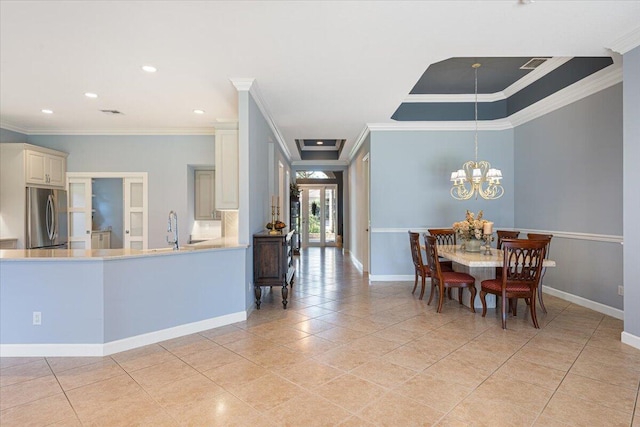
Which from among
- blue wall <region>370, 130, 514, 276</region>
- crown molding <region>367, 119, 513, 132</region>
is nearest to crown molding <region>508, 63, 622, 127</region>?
crown molding <region>367, 119, 513, 132</region>

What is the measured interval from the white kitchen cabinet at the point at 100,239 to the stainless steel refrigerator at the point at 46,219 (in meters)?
0.52

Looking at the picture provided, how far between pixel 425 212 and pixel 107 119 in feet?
18.2

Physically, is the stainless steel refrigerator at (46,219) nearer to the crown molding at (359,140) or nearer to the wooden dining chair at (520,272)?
the crown molding at (359,140)

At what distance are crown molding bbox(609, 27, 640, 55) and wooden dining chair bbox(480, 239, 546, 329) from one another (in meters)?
1.91

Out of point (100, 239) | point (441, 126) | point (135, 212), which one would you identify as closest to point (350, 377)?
point (441, 126)

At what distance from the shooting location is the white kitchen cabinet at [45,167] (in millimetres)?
5395

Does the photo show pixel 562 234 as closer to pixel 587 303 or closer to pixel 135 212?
pixel 587 303

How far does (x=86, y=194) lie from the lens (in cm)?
616

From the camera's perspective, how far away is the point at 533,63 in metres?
4.65

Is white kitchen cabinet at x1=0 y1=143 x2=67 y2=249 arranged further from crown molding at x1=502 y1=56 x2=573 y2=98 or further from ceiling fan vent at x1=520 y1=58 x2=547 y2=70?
crown molding at x1=502 y1=56 x2=573 y2=98

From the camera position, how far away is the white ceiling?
8.38 ft

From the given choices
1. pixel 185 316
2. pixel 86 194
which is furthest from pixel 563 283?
pixel 86 194

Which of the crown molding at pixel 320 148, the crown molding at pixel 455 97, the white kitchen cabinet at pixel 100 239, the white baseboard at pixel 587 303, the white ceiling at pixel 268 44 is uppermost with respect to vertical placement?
the crown molding at pixel 455 97

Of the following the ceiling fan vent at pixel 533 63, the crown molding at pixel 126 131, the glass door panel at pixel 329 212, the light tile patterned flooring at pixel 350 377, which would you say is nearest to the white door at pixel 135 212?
the crown molding at pixel 126 131
